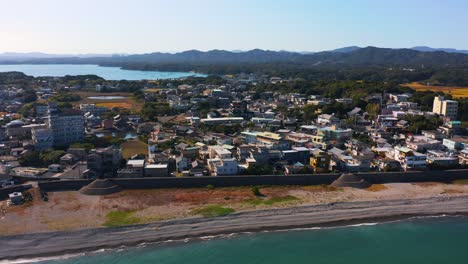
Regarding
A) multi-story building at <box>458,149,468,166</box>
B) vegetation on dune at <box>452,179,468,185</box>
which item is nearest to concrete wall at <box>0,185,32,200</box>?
vegetation on dune at <box>452,179,468,185</box>

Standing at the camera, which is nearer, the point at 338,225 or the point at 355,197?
the point at 338,225

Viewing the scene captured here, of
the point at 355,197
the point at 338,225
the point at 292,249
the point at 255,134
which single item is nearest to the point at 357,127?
the point at 255,134

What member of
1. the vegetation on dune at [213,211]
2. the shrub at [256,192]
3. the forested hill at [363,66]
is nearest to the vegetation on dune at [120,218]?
the vegetation on dune at [213,211]

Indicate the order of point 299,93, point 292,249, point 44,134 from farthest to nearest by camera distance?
point 299,93
point 44,134
point 292,249

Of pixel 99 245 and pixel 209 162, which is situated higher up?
pixel 209 162

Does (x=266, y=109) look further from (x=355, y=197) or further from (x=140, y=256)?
(x=140, y=256)

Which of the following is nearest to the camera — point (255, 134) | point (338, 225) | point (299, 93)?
point (338, 225)
